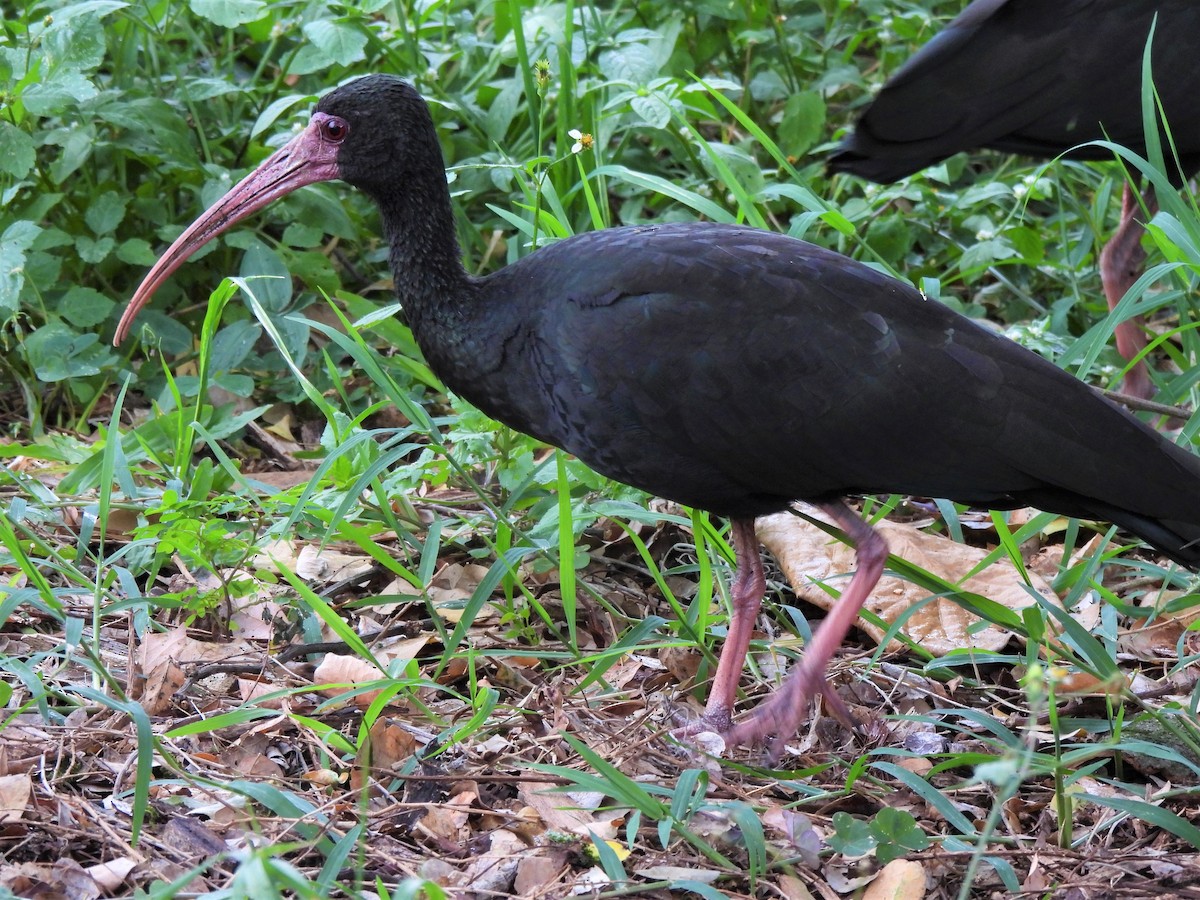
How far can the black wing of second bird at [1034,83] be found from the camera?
4.88 meters

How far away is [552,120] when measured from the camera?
18.7ft

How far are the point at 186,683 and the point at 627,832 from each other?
4.37ft

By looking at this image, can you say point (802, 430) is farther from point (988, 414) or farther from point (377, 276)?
point (377, 276)

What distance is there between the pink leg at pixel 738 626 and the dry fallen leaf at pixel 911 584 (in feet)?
0.79

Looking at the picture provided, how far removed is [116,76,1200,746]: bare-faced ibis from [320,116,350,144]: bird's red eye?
798 mm

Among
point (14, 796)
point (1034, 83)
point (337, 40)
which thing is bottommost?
point (14, 796)

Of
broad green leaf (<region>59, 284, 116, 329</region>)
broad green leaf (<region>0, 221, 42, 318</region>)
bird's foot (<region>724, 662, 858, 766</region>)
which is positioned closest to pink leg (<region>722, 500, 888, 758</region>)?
bird's foot (<region>724, 662, 858, 766</region>)

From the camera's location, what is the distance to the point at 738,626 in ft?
12.7

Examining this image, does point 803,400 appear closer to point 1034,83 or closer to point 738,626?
point 738,626

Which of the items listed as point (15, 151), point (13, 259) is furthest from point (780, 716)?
point (15, 151)

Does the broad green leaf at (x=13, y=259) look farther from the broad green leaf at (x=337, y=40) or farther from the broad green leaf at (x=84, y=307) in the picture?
the broad green leaf at (x=337, y=40)

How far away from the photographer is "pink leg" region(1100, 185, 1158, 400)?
17.2 feet

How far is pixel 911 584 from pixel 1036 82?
6.12 feet

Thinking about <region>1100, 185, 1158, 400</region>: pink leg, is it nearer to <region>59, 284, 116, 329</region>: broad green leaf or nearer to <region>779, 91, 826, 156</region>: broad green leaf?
<region>779, 91, 826, 156</region>: broad green leaf
